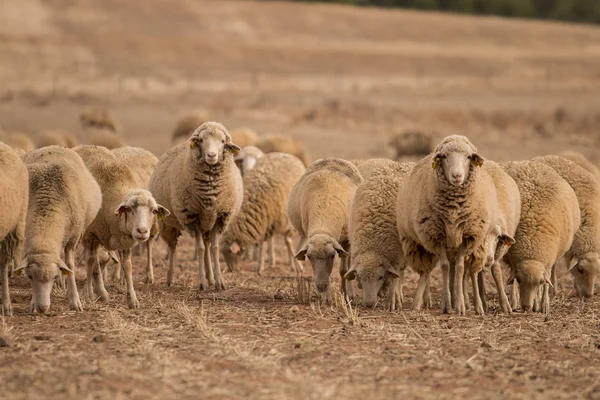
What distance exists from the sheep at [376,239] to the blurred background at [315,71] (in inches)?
598

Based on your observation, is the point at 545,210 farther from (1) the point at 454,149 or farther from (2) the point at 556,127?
(2) the point at 556,127

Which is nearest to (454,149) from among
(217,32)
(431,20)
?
(217,32)

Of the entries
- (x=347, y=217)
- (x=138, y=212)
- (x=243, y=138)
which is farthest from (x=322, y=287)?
(x=243, y=138)

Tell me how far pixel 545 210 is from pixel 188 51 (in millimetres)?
46009

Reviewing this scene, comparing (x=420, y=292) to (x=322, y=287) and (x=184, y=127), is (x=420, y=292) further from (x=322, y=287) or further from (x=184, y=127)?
(x=184, y=127)

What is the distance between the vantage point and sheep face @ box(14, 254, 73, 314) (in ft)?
28.4

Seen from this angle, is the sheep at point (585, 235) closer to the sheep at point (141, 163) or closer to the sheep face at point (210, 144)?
the sheep face at point (210, 144)

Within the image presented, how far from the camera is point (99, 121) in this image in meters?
30.3

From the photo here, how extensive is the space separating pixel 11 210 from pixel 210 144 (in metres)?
2.54

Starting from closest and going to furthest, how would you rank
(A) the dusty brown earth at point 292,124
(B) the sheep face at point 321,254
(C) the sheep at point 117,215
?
(A) the dusty brown earth at point 292,124 < (C) the sheep at point 117,215 < (B) the sheep face at point 321,254

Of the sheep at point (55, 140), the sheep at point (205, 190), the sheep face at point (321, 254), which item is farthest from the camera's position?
the sheep at point (55, 140)

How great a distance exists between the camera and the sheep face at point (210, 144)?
10680mm

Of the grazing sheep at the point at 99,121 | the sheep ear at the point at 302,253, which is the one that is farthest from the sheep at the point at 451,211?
the grazing sheep at the point at 99,121

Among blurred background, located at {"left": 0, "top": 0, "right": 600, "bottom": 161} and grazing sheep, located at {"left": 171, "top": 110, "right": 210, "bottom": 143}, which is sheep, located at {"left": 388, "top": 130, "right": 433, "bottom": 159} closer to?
blurred background, located at {"left": 0, "top": 0, "right": 600, "bottom": 161}
